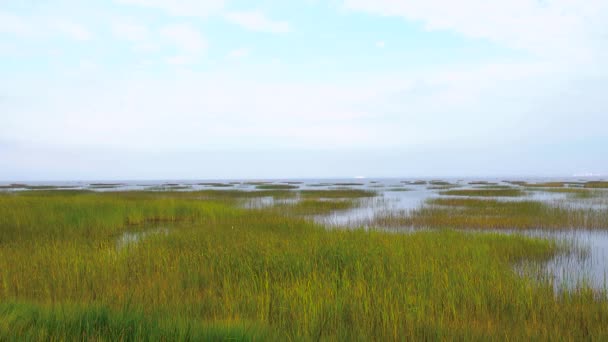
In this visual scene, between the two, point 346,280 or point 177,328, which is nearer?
point 177,328

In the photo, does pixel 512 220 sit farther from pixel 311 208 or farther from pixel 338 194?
pixel 338 194

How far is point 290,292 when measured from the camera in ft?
18.8

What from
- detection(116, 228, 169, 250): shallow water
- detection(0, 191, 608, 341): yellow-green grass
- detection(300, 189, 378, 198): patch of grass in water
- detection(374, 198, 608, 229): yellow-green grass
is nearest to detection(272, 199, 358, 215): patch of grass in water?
detection(374, 198, 608, 229): yellow-green grass

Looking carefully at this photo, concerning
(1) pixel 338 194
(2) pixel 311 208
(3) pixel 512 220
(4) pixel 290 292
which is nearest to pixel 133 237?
(4) pixel 290 292

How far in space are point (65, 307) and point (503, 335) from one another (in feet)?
18.2

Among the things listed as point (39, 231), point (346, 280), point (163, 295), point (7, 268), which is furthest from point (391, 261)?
point (39, 231)

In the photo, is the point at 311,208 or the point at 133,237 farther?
the point at 311,208

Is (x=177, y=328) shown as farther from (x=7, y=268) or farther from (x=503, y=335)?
(x=7, y=268)

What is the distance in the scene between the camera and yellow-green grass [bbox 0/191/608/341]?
13.9ft

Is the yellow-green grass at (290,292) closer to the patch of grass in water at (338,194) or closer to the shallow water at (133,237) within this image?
the shallow water at (133,237)

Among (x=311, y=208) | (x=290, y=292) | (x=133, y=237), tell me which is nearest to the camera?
(x=290, y=292)

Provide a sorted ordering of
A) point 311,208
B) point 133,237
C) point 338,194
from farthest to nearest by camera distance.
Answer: point 338,194, point 311,208, point 133,237

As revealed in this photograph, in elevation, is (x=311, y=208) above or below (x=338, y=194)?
below

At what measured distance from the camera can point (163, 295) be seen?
5.61m
